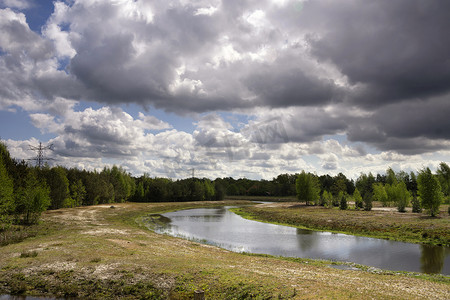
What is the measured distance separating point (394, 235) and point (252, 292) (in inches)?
1623

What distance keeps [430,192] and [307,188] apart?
57797 mm

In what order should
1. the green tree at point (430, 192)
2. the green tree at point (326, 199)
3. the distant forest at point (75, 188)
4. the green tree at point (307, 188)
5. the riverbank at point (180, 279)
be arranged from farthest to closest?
the green tree at point (307, 188), the green tree at point (326, 199), the green tree at point (430, 192), the distant forest at point (75, 188), the riverbank at point (180, 279)

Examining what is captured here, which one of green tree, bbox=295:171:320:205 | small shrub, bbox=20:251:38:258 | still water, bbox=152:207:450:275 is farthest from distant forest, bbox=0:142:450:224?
still water, bbox=152:207:450:275

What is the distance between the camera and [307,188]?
124m

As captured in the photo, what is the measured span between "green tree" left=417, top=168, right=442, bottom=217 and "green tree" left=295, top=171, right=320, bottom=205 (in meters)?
53.6

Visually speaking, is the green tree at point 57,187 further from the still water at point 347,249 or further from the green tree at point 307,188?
the green tree at point 307,188

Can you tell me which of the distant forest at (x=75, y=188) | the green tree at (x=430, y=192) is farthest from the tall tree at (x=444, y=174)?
the green tree at (x=430, y=192)

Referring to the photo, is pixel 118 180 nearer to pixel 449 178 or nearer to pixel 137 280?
pixel 137 280

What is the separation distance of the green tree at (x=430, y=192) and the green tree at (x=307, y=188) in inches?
2110

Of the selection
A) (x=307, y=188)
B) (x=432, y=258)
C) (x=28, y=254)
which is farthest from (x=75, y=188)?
(x=432, y=258)

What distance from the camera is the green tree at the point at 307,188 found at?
12175 cm

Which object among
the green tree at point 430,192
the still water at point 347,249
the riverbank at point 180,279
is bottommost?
the still water at point 347,249

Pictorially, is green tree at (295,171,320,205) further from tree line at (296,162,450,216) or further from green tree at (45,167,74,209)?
green tree at (45,167,74,209)

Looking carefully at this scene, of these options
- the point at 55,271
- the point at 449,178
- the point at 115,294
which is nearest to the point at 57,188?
the point at 55,271
